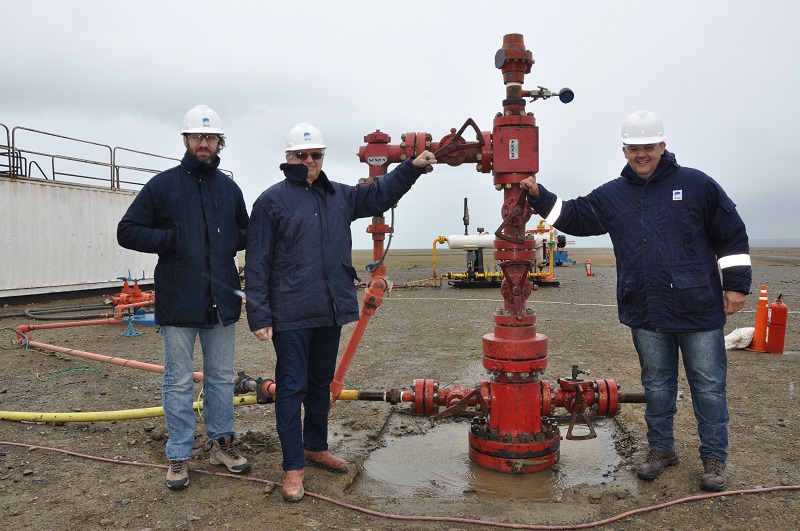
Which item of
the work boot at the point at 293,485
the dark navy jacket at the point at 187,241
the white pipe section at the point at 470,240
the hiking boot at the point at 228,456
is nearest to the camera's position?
the work boot at the point at 293,485

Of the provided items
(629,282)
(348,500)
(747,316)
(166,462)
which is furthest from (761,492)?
(747,316)

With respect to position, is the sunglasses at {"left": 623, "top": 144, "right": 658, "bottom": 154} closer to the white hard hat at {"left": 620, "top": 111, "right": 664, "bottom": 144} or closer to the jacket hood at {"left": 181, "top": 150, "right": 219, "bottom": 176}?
the white hard hat at {"left": 620, "top": 111, "right": 664, "bottom": 144}

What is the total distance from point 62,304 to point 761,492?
44.5 feet

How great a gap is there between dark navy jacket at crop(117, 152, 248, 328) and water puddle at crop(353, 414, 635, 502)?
1416 mm

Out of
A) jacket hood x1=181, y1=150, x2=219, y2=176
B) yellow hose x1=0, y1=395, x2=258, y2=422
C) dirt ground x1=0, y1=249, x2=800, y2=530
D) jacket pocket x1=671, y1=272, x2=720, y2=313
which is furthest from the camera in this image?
yellow hose x1=0, y1=395, x2=258, y2=422

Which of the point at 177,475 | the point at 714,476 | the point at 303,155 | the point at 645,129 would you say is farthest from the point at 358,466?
the point at 645,129

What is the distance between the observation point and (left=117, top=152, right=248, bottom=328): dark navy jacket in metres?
3.71

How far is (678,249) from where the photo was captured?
367 cm

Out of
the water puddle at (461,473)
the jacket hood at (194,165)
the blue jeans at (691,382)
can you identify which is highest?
the jacket hood at (194,165)

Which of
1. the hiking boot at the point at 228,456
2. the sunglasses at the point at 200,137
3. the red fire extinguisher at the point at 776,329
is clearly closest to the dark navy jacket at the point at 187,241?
the sunglasses at the point at 200,137

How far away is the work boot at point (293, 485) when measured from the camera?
11.5 ft

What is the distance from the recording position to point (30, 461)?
13.4 feet

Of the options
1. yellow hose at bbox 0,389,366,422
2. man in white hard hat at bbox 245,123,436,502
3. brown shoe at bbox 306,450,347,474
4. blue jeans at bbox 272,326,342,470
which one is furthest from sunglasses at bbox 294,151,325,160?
brown shoe at bbox 306,450,347,474

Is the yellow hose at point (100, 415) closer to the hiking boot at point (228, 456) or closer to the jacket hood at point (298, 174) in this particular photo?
the hiking boot at point (228, 456)
